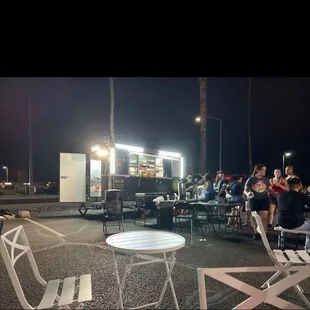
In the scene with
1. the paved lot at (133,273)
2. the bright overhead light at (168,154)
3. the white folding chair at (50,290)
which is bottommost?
the paved lot at (133,273)

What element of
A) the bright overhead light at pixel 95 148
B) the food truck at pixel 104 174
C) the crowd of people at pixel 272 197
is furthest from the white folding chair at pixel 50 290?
the bright overhead light at pixel 95 148

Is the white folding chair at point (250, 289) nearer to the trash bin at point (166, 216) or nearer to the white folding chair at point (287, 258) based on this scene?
the white folding chair at point (287, 258)

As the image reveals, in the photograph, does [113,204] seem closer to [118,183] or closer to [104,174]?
[118,183]

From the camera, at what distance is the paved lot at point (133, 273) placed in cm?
267

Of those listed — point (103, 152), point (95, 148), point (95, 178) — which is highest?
point (95, 148)

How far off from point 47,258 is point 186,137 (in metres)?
17.5

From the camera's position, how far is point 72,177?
8.59 meters

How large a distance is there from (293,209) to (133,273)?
263 cm

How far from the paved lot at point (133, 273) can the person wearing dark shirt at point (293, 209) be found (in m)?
0.76

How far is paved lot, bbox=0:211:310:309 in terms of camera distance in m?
2.67

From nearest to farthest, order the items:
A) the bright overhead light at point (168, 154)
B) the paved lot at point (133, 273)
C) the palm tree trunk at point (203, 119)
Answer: the paved lot at point (133, 273) → the bright overhead light at point (168, 154) → the palm tree trunk at point (203, 119)

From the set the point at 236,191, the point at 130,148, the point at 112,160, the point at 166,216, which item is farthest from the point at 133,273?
the point at 130,148

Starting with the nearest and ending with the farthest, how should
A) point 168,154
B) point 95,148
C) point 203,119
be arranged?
point 95,148 → point 168,154 → point 203,119

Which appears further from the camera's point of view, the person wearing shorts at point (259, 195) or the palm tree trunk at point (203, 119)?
the palm tree trunk at point (203, 119)
